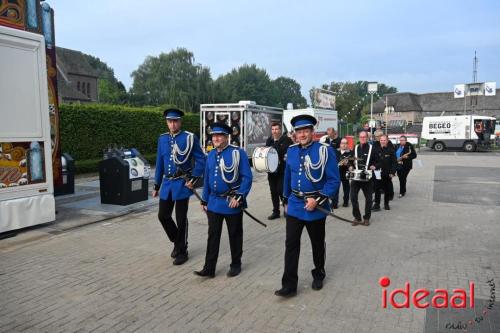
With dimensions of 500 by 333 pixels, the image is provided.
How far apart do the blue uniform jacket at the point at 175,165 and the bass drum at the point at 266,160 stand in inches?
93.6

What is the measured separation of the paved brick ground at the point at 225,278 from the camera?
3859mm

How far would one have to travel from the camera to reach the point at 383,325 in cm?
376

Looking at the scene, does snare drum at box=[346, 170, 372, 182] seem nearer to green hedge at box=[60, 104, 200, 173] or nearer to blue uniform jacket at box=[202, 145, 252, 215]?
blue uniform jacket at box=[202, 145, 252, 215]

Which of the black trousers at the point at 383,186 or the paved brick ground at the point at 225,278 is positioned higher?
the black trousers at the point at 383,186

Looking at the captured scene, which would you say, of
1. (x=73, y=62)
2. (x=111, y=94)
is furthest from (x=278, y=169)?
(x=111, y=94)

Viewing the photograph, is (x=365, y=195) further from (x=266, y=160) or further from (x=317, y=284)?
(x=317, y=284)

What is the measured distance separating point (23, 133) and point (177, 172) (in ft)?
10.5

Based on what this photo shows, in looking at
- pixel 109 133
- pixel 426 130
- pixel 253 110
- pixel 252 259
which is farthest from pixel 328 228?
pixel 426 130

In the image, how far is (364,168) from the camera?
7.98 m

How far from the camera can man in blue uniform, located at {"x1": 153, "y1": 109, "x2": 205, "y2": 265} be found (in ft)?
17.7

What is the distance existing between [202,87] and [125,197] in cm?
5010

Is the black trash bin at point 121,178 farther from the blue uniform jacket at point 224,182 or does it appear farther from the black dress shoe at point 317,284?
the black dress shoe at point 317,284

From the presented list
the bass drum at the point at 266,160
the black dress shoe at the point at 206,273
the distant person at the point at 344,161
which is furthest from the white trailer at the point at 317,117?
the black dress shoe at the point at 206,273

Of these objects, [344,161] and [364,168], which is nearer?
[364,168]
